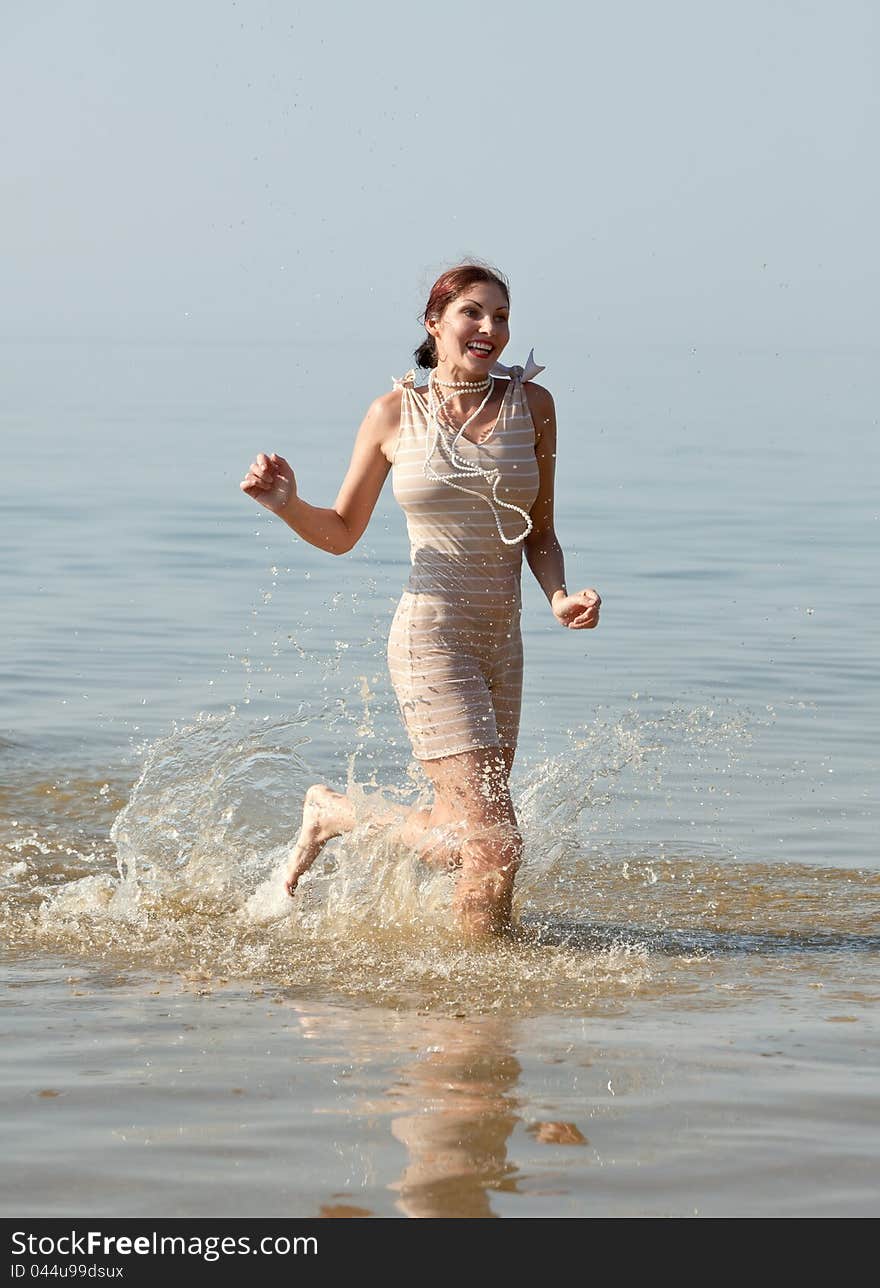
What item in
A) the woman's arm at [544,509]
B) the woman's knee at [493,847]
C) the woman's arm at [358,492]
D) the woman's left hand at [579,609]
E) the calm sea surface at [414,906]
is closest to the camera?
the calm sea surface at [414,906]

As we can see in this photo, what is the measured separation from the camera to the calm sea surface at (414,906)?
414 cm

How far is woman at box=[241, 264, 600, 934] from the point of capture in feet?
19.3

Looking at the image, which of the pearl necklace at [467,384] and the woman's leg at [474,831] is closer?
the woman's leg at [474,831]

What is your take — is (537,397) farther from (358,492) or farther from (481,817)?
(481,817)

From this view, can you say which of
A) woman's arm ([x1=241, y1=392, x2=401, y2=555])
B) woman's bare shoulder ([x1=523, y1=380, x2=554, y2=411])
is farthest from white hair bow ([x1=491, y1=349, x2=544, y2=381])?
woman's arm ([x1=241, y1=392, x2=401, y2=555])

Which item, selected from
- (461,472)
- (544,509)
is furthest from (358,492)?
(544,509)

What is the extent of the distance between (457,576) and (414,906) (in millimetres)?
1166

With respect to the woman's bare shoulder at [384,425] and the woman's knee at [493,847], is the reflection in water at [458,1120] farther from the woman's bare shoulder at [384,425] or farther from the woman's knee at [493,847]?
the woman's bare shoulder at [384,425]

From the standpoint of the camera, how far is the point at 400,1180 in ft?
13.1

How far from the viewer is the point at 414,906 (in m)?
6.36

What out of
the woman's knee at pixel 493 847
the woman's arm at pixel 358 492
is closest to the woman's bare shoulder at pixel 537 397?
the woman's arm at pixel 358 492

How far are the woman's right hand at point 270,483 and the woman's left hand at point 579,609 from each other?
2.92 ft
